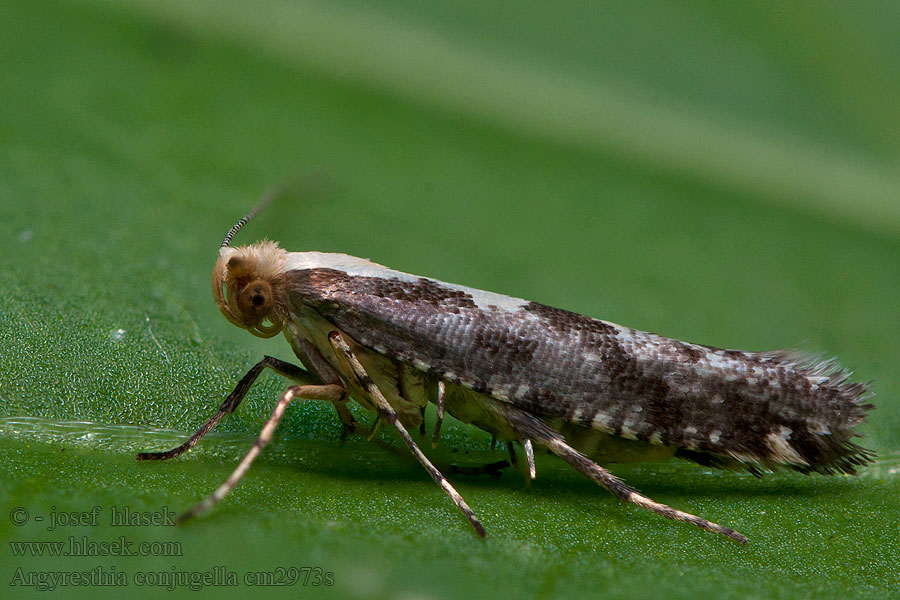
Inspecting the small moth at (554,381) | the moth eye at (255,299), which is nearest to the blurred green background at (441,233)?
the small moth at (554,381)

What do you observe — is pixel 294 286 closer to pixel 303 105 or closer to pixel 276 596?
pixel 276 596

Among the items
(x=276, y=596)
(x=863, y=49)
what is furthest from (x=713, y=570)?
(x=863, y=49)

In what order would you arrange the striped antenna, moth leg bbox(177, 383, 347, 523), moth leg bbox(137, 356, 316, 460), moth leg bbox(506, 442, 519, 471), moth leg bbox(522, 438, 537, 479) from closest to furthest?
moth leg bbox(177, 383, 347, 523) < moth leg bbox(137, 356, 316, 460) < moth leg bbox(522, 438, 537, 479) < moth leg bbox(506, 442, 519, 471) < the striped antenna

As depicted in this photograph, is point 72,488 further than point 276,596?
Yes

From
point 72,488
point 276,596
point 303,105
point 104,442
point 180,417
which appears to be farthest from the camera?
point 303,105

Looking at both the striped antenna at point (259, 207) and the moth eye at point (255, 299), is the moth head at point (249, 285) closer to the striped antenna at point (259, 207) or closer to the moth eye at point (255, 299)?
the moth eye at point (255, 299)

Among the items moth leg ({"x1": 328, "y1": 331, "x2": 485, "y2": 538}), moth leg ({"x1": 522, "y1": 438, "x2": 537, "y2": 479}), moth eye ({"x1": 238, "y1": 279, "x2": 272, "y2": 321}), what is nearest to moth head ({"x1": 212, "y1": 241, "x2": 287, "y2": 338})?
moth eye ({"x1": 238, "y1": 279, "x2": 272, "y2": 321})

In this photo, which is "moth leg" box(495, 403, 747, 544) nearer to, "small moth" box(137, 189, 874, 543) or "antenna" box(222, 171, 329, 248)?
"small moth" box(137, 189, 874, 543)
